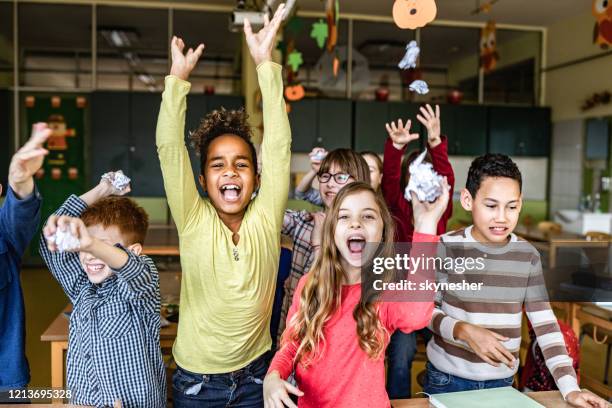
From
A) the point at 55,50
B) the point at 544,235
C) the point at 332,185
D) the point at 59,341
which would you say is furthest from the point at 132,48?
the point at 332,185

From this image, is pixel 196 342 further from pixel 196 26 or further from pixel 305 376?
pixel 196 26

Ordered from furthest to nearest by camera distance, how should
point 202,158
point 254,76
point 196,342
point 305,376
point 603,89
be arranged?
point 254,76
point 603,89
point 202,158
point 196,342
point 305,376

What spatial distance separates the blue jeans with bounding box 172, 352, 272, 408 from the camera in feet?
5.06

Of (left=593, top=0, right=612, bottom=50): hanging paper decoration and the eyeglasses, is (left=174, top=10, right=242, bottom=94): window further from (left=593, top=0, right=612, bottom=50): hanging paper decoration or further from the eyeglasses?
the eyeglasses

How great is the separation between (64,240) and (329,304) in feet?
2.05

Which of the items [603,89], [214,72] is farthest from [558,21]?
[214,72]

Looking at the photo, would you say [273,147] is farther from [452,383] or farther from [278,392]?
[452,383]

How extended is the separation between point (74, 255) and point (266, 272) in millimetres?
530

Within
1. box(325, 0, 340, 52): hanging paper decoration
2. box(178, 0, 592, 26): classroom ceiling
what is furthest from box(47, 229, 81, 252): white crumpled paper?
box(178, 0, 592, 26): classroom ceiling

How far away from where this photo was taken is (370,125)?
704cm

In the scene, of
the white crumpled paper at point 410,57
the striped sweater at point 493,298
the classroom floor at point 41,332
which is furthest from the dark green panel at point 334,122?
the striped sweater at point 493,298

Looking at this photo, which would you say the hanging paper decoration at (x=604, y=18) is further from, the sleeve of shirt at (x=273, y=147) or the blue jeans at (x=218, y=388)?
the blue jeans at (x=218, y=388)

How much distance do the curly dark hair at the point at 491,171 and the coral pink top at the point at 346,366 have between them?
0.49 meters

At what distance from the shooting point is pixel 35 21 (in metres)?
7.10
